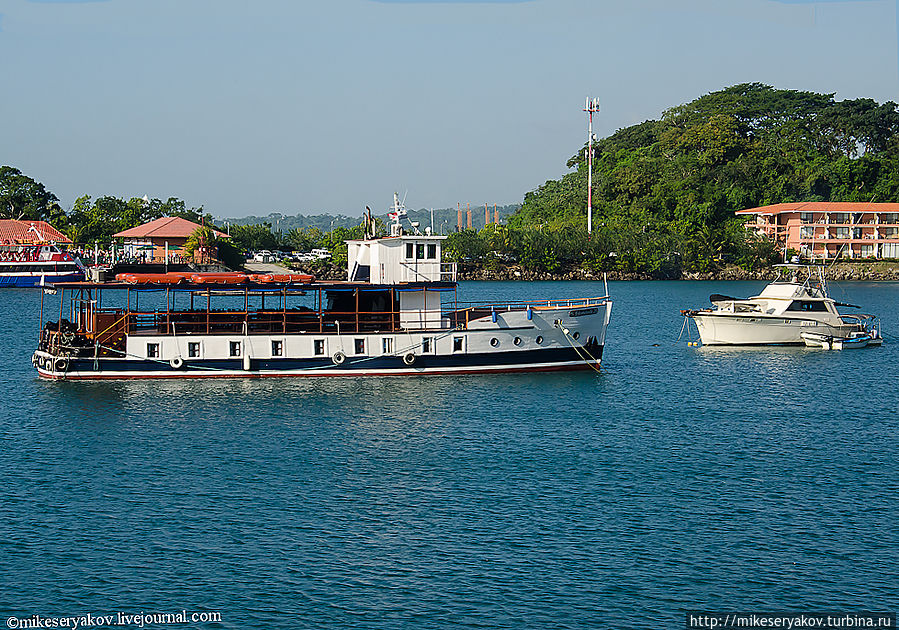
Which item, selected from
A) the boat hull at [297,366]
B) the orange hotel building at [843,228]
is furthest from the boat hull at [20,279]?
the orange hotel building at [843,228]

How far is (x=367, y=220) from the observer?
4800 cm

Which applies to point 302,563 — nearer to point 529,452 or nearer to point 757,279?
point 529,452

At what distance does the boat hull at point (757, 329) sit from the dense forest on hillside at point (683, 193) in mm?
91176

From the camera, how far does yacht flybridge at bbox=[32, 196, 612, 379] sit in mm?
42562

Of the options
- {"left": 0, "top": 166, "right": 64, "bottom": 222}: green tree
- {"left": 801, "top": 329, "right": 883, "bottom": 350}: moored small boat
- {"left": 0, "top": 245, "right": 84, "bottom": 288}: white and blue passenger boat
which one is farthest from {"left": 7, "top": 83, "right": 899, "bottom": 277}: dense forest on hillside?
{"left": 801, "top": 329, "right": 883, "bottom": 350}: moored small boat

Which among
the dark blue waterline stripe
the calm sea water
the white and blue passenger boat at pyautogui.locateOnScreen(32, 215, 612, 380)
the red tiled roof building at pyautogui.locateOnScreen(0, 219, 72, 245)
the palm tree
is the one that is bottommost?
the calm sea water

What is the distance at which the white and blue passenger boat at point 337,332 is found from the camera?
4256 centimetres

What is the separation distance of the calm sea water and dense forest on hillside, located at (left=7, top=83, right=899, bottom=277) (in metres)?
107

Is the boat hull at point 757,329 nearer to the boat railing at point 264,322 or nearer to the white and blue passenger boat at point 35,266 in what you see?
the boat railing at point 264,322

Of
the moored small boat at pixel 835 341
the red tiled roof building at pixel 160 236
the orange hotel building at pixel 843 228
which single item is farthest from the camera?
the orange hotel building at pixel 843 228

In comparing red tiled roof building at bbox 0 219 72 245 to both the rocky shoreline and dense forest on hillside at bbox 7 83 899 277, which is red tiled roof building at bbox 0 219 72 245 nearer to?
dense forest on hillside at bbox 7 83 899 277

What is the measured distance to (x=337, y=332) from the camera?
4384 cm

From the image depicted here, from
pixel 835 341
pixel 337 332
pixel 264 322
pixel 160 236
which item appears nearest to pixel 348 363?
pixel 337 332

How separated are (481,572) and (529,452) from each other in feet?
34.5
